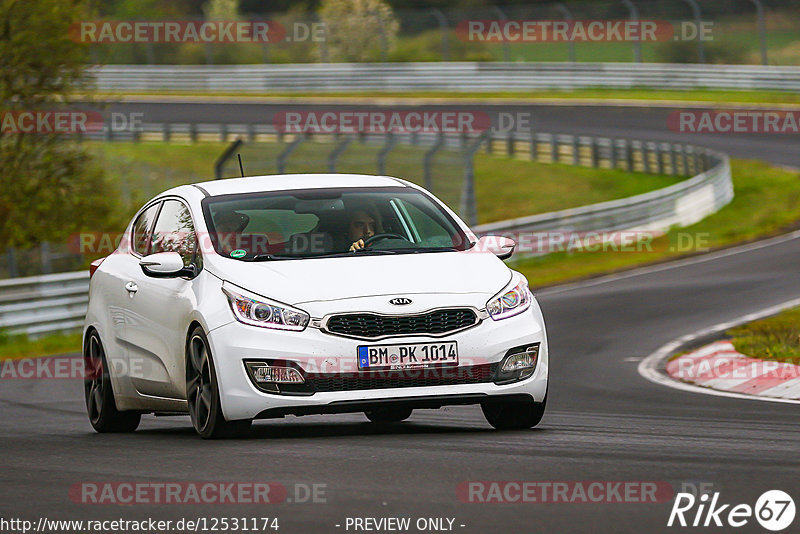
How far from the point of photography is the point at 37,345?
2080cm

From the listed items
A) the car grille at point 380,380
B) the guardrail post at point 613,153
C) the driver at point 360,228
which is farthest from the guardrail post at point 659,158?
the car grille at point 380,380

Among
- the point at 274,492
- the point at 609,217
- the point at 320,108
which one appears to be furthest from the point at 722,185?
the point at 274,492

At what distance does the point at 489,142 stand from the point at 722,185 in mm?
12954

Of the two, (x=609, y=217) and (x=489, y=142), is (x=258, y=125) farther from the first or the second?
(x=609, y=217)

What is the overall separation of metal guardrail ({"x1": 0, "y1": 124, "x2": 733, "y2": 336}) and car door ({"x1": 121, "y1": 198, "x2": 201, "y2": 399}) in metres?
11.5

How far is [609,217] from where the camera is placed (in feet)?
92.1

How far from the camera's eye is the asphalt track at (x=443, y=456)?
20.4ft

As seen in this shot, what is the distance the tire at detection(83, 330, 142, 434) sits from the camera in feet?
34.2

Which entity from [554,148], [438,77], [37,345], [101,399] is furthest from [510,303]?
[438,77]

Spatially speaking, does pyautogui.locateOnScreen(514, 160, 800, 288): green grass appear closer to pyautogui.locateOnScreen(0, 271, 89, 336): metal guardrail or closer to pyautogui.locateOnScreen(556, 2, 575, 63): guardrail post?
pyautogui.locateOnScreen(0, 271, 89, 336): metal guardrail

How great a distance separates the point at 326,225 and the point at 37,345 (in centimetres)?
1222

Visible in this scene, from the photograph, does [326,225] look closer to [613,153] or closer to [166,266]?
[166,266]

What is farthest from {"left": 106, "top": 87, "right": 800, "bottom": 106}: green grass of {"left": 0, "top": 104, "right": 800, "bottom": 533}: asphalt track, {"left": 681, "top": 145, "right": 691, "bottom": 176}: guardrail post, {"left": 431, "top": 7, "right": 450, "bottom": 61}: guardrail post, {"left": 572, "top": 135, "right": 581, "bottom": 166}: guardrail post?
{"left": 0, "top": 104, "right": 800, "bottom": 533}: asphalt track

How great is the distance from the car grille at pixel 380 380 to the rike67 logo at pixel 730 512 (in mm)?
2437
